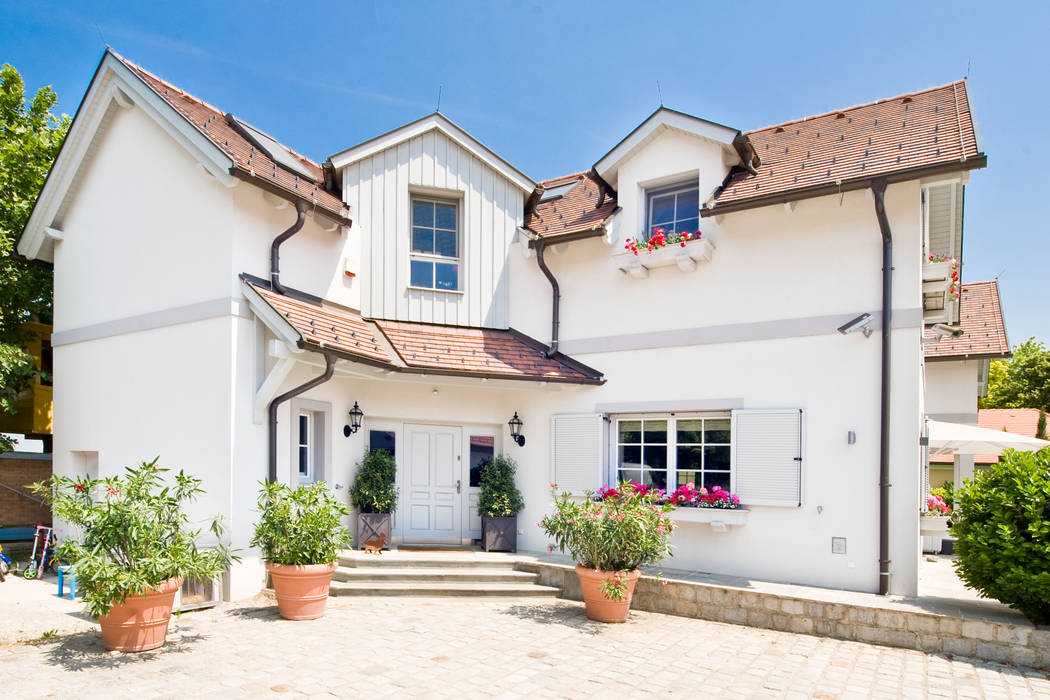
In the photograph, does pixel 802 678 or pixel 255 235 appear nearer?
pixel 802 678

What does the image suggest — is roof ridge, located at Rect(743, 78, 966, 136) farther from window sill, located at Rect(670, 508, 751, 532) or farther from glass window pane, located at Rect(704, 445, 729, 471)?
window sill, located at Rect(670, 508, 751, 532)

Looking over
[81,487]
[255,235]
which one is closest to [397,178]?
[255,235]

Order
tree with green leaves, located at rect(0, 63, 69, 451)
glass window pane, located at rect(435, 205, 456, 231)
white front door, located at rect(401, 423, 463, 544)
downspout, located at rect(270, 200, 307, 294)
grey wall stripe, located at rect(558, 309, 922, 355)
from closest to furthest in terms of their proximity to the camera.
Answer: grey wall stripe, located at rect(558, 309, 922, 355)
downspout, located at rect(270, 200, 307, 294)
white front door, located at rect(401, 423, 463, 544)
glass window pane, located at rect(435, 205, 456, 231)
tree with green leaves, located at rect(0, 63, 69, 451)

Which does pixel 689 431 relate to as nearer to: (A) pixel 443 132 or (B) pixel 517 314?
(B) pixel 517 314

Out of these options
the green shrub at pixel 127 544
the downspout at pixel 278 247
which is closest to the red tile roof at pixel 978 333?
the downspout at pixel 278 247

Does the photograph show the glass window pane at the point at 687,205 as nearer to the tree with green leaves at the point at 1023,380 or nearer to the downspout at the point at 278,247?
the downspout at the point at 278,247

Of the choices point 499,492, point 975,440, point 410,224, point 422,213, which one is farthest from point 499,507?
point 975,440

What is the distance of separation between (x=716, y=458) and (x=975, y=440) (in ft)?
15.9

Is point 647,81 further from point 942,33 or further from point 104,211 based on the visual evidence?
point 104,211

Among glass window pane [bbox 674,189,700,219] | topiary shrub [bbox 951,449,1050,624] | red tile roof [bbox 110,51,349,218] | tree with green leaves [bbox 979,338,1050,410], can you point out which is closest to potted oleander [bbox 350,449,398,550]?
red tile roof [bbox 110,51,349,218]

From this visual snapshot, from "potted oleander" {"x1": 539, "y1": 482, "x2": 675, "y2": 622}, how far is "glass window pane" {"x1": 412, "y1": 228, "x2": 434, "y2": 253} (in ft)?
17.1

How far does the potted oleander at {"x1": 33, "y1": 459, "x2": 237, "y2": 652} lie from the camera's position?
5988 millimetres

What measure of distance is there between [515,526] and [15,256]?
32.2 ft

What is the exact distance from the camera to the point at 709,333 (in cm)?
981
